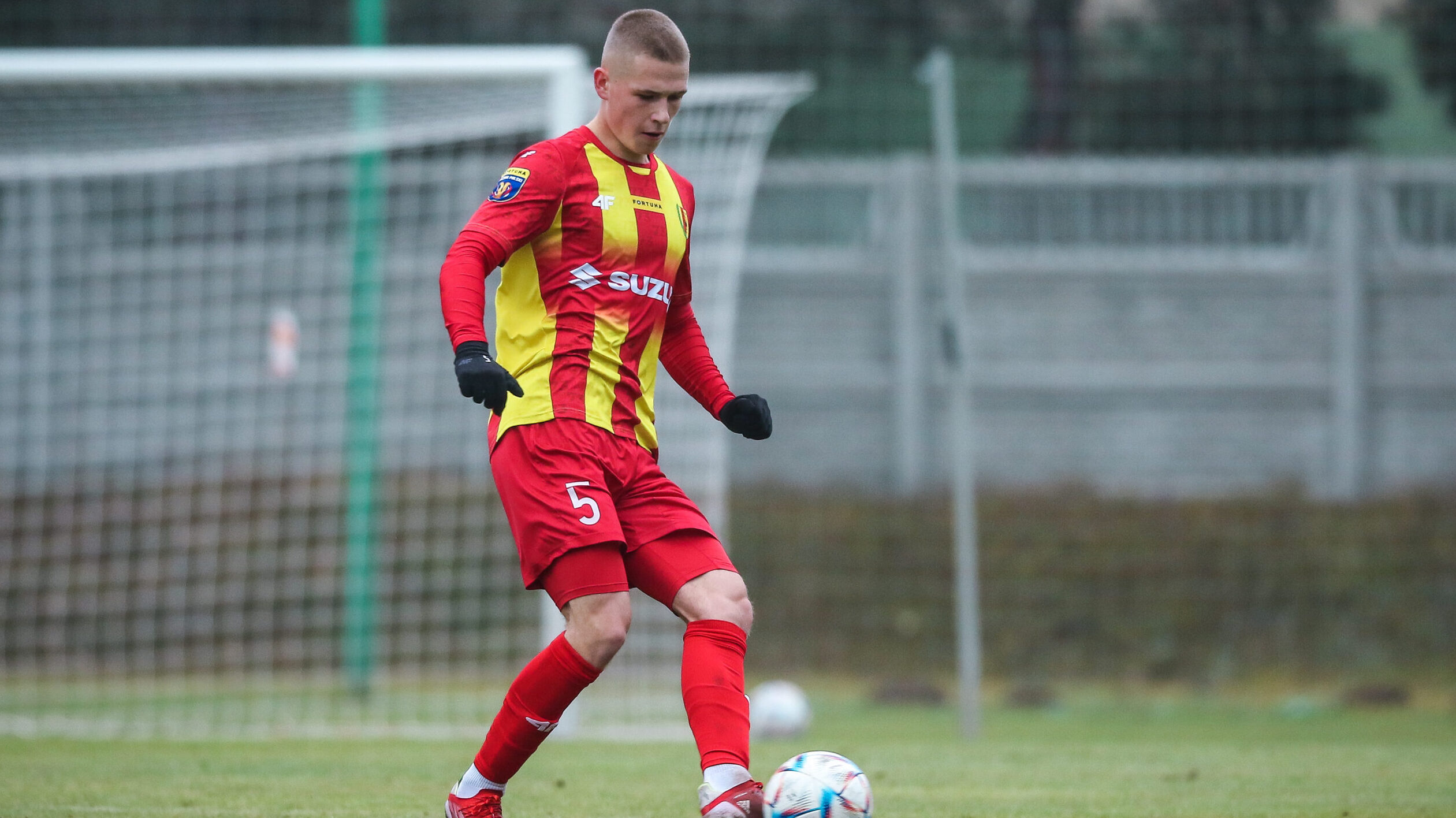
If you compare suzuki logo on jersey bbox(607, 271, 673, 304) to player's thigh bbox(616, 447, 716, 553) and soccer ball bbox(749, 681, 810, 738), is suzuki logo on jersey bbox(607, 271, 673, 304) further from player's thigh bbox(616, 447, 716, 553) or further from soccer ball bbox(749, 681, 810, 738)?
soccer ball bbox(749, 681, 810, 738)

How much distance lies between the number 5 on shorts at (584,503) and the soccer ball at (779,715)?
334cm

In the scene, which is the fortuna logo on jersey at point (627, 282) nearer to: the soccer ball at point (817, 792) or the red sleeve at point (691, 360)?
the red sleeve at point (691, 360)

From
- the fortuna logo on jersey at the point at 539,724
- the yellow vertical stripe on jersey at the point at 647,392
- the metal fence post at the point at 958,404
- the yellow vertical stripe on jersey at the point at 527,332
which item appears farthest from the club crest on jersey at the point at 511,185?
the metal fence post at the point at 958,404

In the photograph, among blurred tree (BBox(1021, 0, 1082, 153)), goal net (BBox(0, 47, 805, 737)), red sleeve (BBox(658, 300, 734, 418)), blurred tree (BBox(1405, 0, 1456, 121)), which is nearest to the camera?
red sleeve (BBox(658, 300, 734, 418))

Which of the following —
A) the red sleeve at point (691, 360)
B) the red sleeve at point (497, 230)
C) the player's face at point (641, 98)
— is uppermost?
the player's face at point (641, 98)

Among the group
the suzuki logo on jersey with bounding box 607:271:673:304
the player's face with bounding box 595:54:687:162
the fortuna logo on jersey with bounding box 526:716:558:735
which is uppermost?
the player's face with bounding box 595:54:687:162

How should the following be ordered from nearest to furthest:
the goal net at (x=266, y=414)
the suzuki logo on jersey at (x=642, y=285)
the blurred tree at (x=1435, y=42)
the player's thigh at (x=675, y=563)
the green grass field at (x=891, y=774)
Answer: the player's thigh at (x=675, y=563) < the suzuki logo on jersey at (x=642, y=285) < the green grass field at (x=891, y=774) < the goal net at (x=266, y=414) < the blurred tree at (x=1435, y=42)

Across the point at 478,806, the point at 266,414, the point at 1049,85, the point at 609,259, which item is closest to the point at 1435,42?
the point at 1049,85

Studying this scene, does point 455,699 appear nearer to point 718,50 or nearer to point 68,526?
point 68,526

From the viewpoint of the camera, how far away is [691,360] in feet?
12.7

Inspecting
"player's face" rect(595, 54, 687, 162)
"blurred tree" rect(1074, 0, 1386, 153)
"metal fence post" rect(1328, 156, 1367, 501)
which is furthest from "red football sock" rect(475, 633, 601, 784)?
"blurred tree" rect(1074, 0, 1386, 153)

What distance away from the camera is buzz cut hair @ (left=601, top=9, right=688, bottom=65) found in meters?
3.47

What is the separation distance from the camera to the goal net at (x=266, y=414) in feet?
24.7

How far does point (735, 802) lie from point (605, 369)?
39.4 inches
